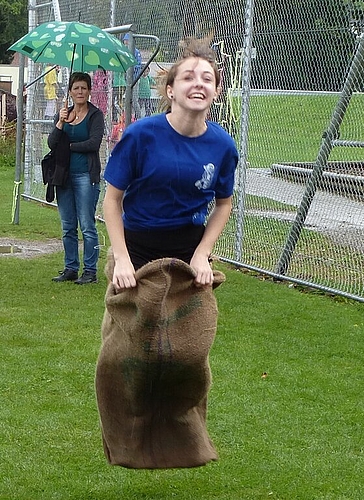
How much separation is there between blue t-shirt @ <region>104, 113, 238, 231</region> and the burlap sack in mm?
270

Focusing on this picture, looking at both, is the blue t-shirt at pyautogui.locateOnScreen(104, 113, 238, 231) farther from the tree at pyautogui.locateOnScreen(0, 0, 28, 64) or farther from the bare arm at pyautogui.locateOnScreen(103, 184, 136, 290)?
the tree at pyautogui.locateOnScreen(0, 0, 28, 64)

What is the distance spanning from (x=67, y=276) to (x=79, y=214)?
63 centimetres

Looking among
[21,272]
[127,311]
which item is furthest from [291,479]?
[21,272]

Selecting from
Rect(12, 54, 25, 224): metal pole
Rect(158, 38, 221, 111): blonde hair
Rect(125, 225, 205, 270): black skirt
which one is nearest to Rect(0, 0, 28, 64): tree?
Rect(12, 54, 25, 224): metal pole

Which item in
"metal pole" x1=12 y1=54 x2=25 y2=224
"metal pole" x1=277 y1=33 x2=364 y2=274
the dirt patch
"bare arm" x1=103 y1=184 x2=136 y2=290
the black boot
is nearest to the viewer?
"bare arm" x1=103 y1=184 x2=136 y2=290

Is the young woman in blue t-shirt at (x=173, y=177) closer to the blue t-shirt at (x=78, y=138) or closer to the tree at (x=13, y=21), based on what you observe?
the blue t-shirt at (x=78, y=138)

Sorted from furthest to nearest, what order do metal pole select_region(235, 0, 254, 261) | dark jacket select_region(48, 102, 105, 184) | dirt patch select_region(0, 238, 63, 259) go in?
dirt patch select_region(0, 238, 63, 259) < metal pole select_region(235, 0, 254, 261) < dark jacket select_region(48, 102, 105, 184)

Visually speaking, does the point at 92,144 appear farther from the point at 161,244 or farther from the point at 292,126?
the point at 161,244

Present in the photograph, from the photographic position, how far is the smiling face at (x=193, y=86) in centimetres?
389

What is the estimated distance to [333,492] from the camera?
182 inches

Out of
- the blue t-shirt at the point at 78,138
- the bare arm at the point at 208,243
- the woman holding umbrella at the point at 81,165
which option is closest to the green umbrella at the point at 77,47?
the woman holding umbrella at the point at 81,165

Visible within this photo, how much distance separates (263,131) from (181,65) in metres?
5.97

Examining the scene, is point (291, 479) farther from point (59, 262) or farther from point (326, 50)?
point (59, 262)

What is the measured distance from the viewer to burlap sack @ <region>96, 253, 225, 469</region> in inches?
149
